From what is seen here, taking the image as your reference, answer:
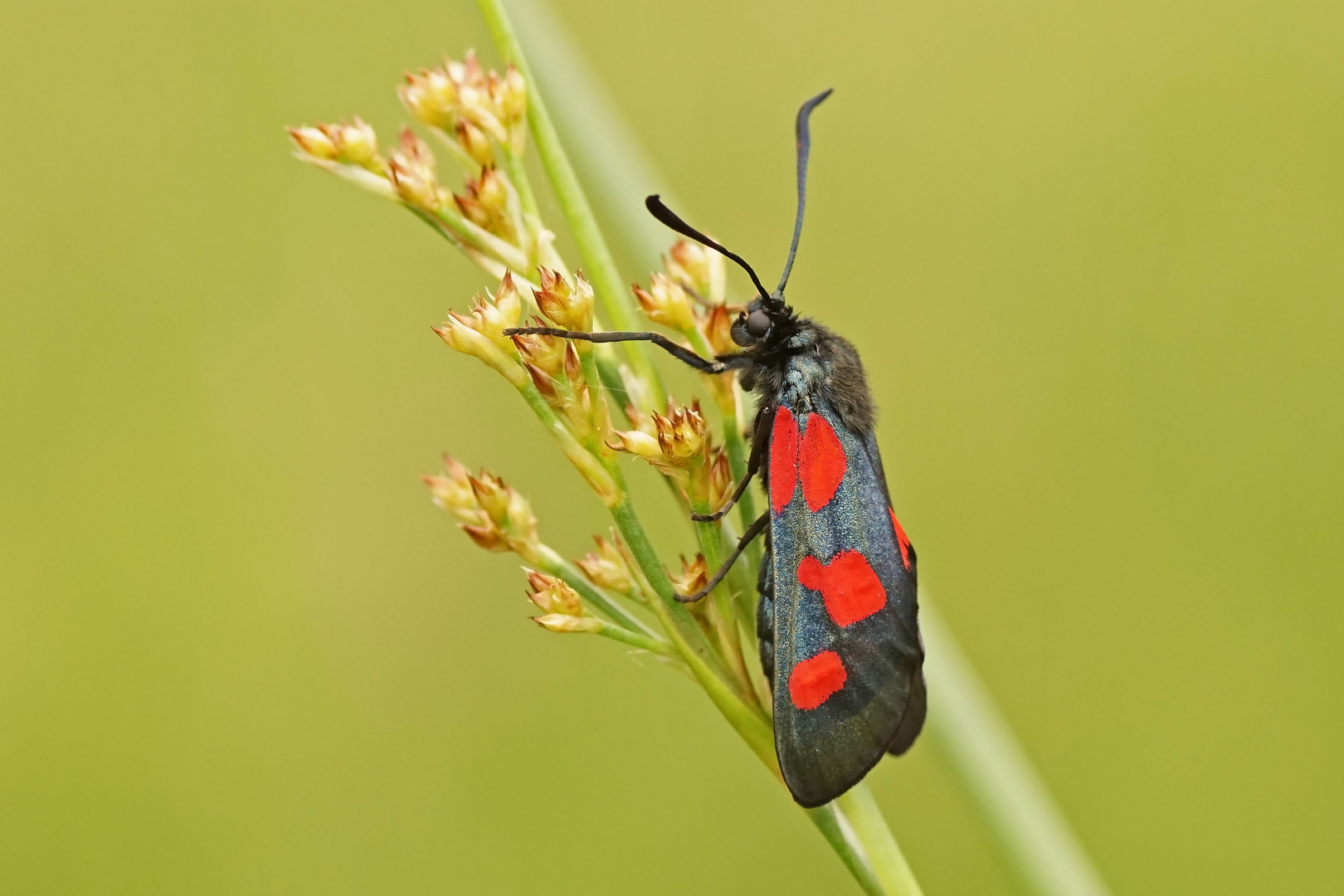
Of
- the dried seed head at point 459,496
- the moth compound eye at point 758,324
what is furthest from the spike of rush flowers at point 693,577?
the moth compound eye at point 758,324

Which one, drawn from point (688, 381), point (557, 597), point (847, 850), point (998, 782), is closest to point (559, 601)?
point (557, 597)

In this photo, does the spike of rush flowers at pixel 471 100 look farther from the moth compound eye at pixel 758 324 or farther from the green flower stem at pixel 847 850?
the green flower stem at pixel 847 850

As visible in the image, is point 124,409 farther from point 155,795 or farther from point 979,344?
point 979,344

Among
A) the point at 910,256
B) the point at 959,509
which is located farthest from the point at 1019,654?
the point at 910,256

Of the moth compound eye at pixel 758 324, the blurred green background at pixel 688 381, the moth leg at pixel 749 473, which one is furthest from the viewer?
the blurred green background at pixel 688 381

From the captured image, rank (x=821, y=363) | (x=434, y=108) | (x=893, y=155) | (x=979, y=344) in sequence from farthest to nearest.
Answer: (x=893, y=155) → (x=979, y=344) → (x=821, y=363) → (x=434, y=108)

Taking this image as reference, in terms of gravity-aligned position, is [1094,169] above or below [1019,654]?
above

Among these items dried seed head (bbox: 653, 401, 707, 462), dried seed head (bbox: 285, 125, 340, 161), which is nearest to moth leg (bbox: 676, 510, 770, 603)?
dried seed head (bbox: 653, 401, 707, 462)
